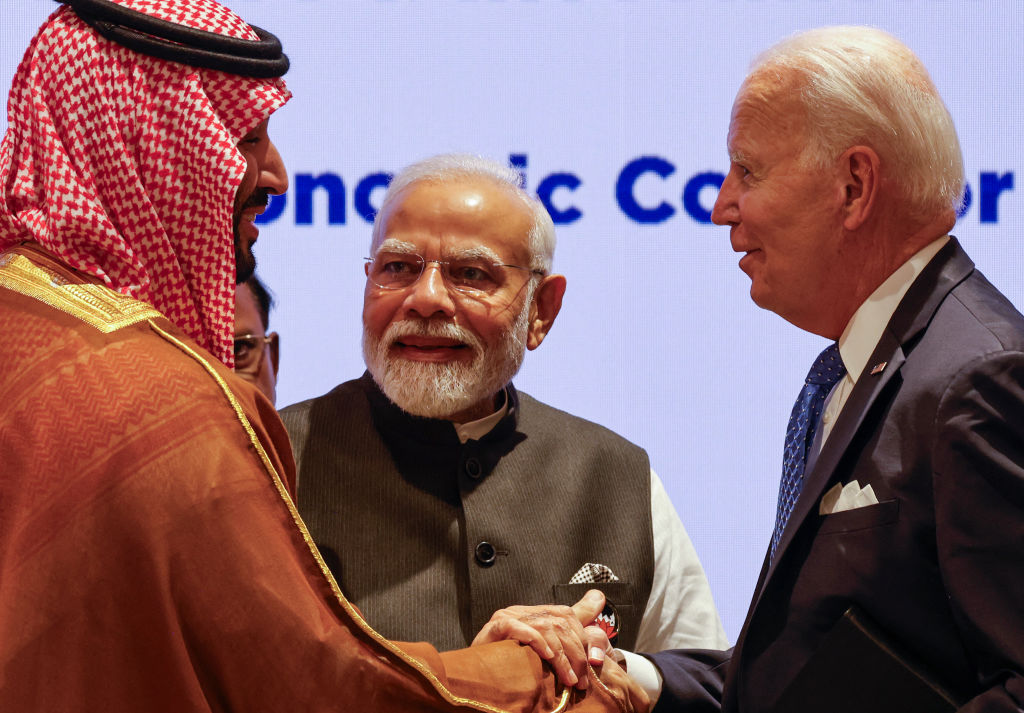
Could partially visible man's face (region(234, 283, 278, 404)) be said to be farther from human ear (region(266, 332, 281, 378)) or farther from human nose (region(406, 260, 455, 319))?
human nose (region(406, 260, 455, 319))

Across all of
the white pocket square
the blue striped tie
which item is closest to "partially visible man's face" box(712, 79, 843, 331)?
the blue striped tie

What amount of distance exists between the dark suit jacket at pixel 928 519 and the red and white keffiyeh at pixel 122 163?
3.72 ft

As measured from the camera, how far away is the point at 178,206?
1941 millimetres

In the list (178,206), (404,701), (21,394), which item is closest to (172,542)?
(21,394)

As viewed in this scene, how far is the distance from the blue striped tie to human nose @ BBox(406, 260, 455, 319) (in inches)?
36.7

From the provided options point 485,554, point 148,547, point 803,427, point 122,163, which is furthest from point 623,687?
point 122,163

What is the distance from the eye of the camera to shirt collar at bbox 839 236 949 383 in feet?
6.77

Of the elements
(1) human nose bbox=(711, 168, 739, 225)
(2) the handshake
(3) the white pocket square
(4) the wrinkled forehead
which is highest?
(1) human nose bbox=(711, 168, 739, 225)

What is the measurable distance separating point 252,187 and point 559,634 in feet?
3.57

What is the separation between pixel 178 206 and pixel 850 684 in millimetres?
1397

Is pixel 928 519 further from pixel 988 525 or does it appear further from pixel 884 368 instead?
pixel 884 368

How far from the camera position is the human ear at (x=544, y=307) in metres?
3.10

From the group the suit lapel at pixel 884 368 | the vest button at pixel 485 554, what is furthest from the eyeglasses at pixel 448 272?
the suit lapel at pixel 884 368

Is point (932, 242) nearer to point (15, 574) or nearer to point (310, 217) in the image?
point (15, 574)
